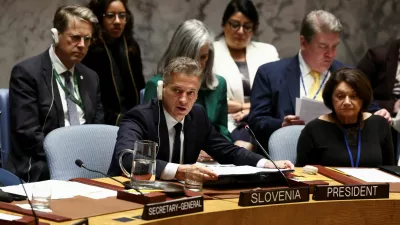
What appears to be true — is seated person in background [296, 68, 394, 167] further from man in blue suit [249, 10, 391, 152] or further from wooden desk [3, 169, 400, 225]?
wooden desk [3, 169, 400, 225]

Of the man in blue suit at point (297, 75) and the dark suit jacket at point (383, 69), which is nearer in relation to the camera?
the man in blue suit at point (297, 75)

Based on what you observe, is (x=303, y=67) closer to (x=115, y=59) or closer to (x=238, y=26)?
(x=238, y=26)

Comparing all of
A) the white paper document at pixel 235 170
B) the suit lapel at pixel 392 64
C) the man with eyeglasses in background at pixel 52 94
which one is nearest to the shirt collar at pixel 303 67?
the suit lapel at pixel 392 64

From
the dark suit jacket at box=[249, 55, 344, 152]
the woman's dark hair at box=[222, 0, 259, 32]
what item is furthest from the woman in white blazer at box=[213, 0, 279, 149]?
the dark suit jacket at box=[249, 55, 344, 152]

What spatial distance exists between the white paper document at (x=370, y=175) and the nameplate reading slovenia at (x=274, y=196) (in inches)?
24.4

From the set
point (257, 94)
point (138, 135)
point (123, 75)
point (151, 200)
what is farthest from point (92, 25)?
point (151, 200)

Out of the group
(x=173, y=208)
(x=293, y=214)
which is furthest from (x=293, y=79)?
(x=173, y=208)

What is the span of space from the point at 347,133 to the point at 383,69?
1781mm

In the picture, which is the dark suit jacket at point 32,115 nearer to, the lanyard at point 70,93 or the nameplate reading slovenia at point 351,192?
the lanyard at point 70,93

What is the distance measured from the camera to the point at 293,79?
5.33 meters

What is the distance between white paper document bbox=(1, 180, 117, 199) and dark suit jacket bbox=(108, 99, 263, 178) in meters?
0.34

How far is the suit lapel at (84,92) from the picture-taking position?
496cm

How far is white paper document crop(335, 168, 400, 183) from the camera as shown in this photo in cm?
372

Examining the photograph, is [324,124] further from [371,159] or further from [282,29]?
[282,29]
